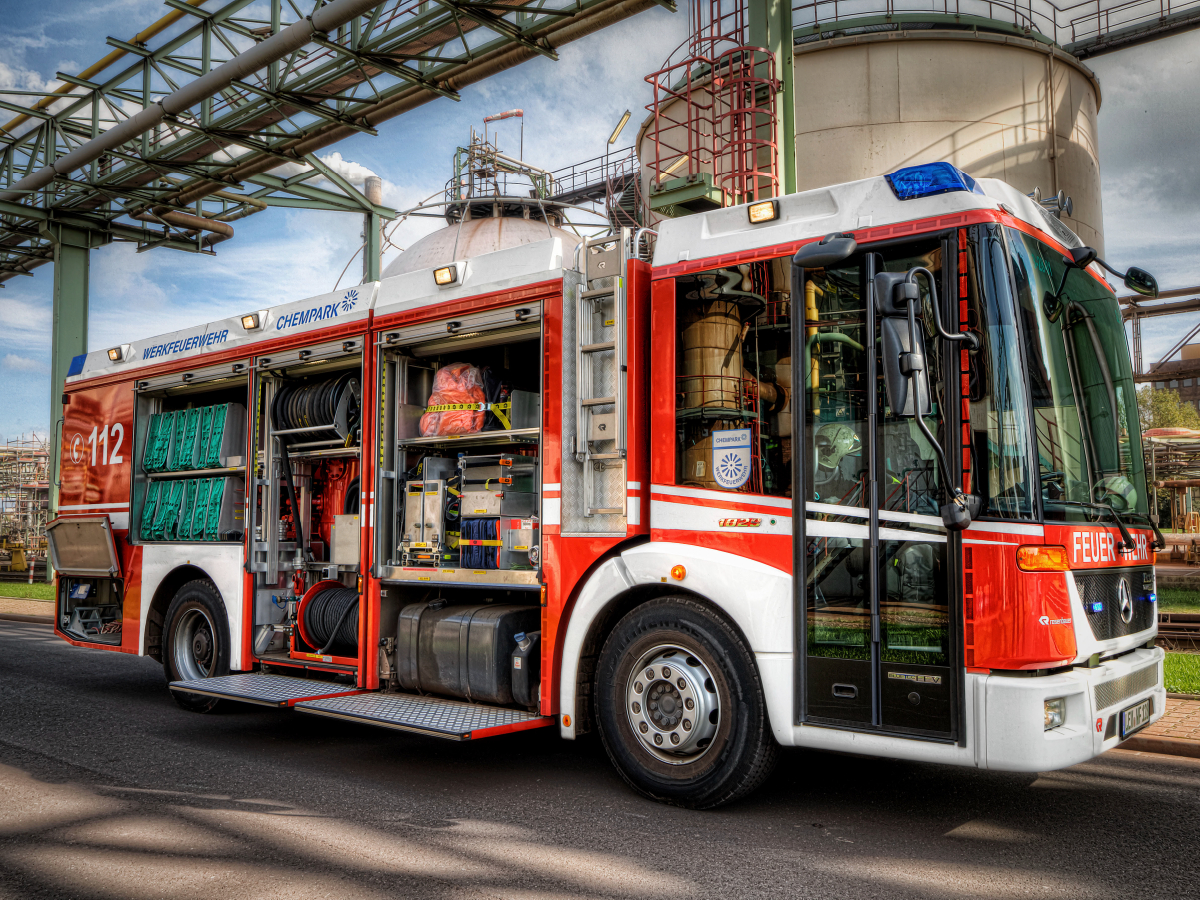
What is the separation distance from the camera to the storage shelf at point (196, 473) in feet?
28.8

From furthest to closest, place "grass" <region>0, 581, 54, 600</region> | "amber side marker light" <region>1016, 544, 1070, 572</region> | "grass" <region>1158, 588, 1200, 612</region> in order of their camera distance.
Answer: "grass" <region>0, 581, 54, 600</region> < "grass" <region>1158, 588, 1200, 612</region> < "amber side marker light" <region>1016, 544, 1070, 572</region>

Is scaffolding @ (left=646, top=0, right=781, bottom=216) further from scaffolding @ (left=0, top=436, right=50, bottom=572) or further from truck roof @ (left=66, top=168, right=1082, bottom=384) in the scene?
scaffolding @ (left=0, top=436, right=50, bottom=572)

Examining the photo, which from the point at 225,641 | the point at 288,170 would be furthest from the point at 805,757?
the point at 288,170

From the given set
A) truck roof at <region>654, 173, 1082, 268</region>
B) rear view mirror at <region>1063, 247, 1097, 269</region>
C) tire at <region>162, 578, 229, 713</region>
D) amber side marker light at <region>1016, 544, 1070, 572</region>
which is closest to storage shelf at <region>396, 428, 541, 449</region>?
truck roof at <region>654, 173, 1082, 268</region>

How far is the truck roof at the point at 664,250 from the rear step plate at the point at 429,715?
2.78 meters

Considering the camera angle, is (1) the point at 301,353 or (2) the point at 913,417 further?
(1) the point at 301,353

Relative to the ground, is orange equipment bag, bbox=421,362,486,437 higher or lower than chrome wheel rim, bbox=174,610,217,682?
higher

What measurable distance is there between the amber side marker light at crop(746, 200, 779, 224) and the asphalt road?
3280mm

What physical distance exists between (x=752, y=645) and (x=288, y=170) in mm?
18573

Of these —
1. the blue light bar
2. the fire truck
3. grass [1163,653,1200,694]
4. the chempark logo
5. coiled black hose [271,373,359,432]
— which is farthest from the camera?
grass [1163,653,1200,694]

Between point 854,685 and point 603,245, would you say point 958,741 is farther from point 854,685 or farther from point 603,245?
point 603,245

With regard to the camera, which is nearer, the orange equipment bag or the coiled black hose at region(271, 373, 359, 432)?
the orange equipment bag

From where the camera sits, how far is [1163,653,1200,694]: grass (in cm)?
812

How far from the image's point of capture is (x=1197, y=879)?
421 cm
